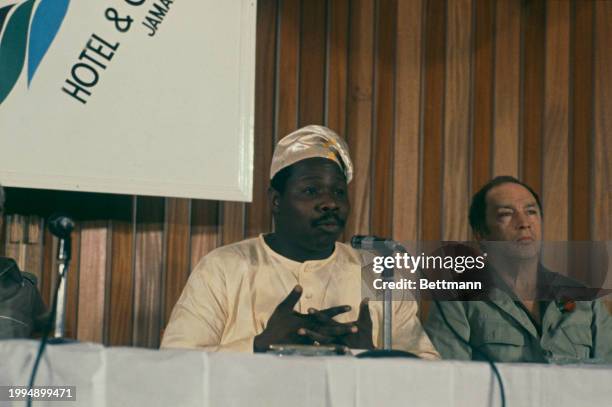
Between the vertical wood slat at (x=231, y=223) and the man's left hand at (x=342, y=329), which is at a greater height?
the vertical wood slat at (x=231, y=223)

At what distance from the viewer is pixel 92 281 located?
3619 mm

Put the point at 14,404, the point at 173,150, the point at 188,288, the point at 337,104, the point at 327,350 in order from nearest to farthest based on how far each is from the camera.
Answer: the point at 14,404 → the point at 327,350 → the point at 188,288 → the point at 173,150 → the point at 337,104

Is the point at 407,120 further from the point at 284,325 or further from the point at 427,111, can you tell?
the point at 284,325

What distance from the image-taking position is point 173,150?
361 centimetres

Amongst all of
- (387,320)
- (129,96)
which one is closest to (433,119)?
(129,96)

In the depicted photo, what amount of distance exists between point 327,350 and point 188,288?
1278 mm

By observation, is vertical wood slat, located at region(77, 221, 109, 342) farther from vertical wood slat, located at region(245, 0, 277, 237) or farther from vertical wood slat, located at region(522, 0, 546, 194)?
vertical wood slat, located at region(522, 0, 546, 194)

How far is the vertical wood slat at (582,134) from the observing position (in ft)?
13.6

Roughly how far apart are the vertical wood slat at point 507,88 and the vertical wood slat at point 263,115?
102cm

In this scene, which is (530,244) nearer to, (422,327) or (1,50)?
(422,327)

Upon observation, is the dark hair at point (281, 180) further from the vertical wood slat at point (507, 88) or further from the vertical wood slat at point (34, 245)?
the vertical wood slat at point (507, 88)

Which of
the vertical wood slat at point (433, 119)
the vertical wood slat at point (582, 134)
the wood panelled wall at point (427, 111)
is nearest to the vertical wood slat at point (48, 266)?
the wood panelled wall at point (427, 111)

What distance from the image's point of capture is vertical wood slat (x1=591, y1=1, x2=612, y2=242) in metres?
4.12

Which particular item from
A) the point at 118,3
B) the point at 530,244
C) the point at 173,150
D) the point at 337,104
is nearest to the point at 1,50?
the point at 118,3
